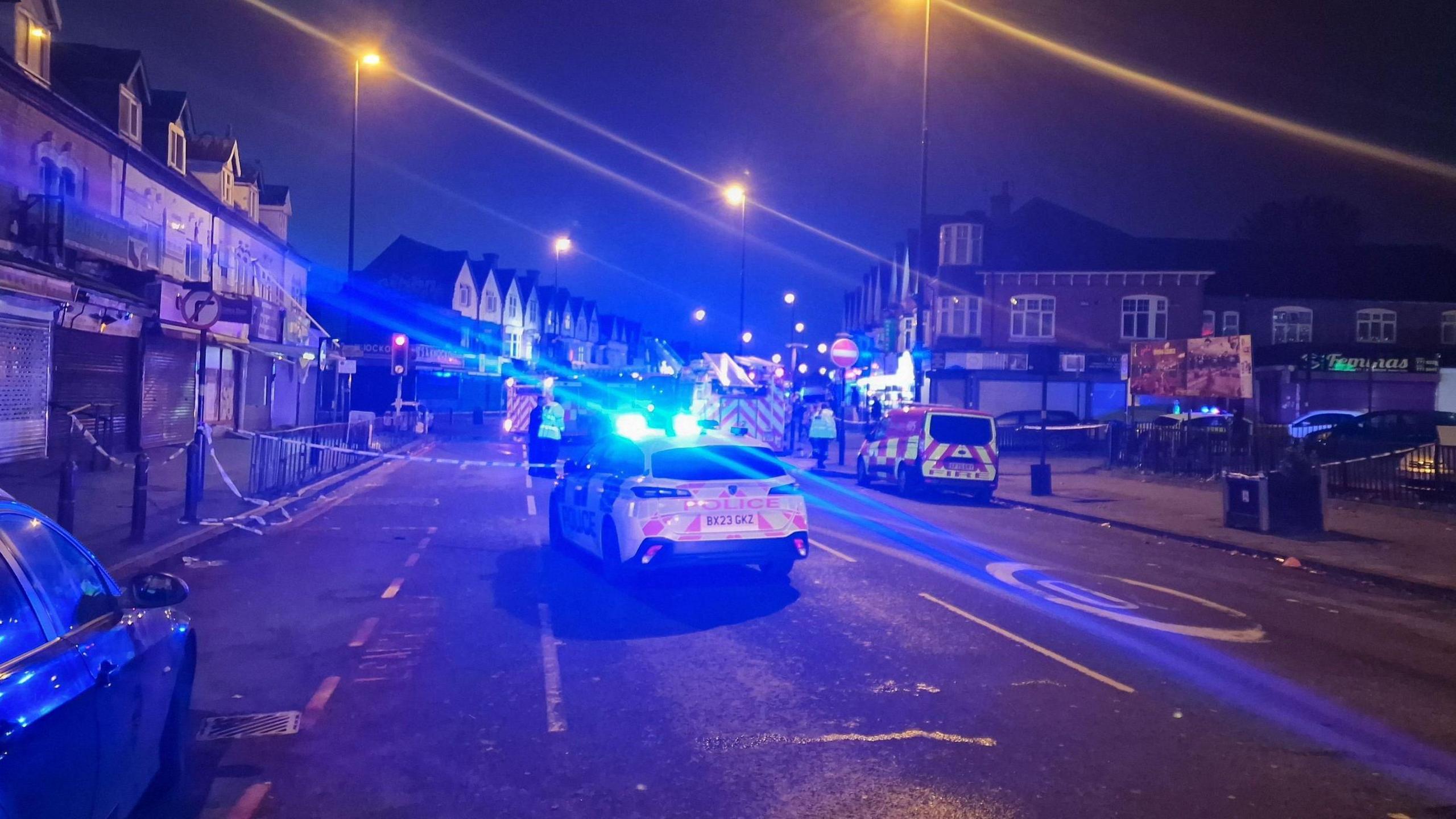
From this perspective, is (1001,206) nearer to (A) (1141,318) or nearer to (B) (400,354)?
(A) (1141,318)

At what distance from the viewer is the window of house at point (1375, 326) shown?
45625mm

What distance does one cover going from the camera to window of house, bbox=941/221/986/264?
47344 millimetres

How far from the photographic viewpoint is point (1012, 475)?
27062 mm

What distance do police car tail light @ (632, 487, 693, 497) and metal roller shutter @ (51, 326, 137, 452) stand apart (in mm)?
14026

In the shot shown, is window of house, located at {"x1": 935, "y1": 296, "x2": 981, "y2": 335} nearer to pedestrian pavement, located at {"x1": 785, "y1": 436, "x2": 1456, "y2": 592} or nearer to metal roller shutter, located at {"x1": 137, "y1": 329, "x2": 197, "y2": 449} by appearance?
pedestrian pavement, located at {"x1": 785, "y1": 436, "x2": 1456, "y2": 592}

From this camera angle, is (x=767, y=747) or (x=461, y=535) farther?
(x=461, y=535)

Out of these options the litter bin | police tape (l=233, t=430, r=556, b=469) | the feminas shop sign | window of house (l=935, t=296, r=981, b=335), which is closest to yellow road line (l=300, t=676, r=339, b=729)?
police tape (l=233, t=430, r=556, b=469)

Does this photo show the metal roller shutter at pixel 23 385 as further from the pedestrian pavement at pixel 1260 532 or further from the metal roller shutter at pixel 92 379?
the pedestrian pavement at pixel 1260 532

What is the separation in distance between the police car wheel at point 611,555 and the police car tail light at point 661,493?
542mm

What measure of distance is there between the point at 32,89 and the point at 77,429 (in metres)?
6.43

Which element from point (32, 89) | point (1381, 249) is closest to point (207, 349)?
point (32, 89)

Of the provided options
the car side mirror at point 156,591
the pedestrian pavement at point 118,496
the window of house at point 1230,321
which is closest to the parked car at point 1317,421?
the window of house at point 1230,321

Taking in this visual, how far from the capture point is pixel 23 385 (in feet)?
60.5

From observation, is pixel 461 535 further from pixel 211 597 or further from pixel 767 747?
pixel 767 747
